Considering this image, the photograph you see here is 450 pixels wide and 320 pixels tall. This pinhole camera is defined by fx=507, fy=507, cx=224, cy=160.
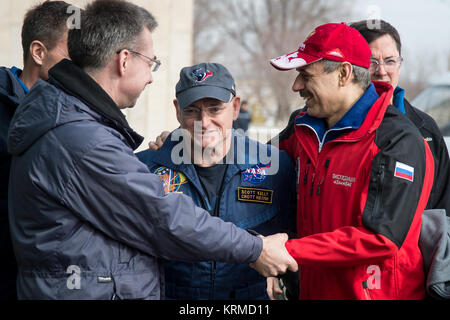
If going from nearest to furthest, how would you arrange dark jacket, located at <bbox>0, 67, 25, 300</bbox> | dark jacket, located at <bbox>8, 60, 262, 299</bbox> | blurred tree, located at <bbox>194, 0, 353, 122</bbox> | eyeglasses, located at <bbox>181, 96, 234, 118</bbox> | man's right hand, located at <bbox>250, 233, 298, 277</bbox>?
1. dark jacket, located at <bbox>8, 60, 262, 299</bbox>
2. man's right hand, located at <bbox>250, 233, 298, 277</bbox>
3. dark jacket, located at <bbox>0, 67, 25, 300</bbox>
4. eyeglasses, located at <bbox>181, 96, 234, 118</bbox>
5. blurred tree, located at <bbox>194, 0, 353, 122</bbox>

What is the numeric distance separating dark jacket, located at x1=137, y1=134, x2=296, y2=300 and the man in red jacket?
0.20 m

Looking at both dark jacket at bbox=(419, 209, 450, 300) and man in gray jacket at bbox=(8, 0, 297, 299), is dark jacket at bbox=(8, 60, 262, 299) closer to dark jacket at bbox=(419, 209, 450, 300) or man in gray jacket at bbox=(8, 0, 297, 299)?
man in gray jacket at bbox=(8, 0, 297, 299)

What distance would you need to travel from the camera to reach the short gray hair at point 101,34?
239 cm

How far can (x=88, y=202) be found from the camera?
7.12 ft

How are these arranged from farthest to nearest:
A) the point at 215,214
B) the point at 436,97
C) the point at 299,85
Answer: the point at 436,97
the point at 215,214
the point at 299,85

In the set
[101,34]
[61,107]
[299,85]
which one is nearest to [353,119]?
[299,85]

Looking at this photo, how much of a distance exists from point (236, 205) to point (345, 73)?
0.95 m

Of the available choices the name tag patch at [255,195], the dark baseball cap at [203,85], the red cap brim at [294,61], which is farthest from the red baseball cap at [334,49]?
the name tag patch at [255,195]

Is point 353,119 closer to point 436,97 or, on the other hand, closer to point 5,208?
point 5,208

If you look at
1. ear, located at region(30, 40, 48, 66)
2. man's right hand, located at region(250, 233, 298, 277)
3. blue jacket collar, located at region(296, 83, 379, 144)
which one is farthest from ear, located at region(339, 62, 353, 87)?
ear, located at region(30, 40, 48, 66)

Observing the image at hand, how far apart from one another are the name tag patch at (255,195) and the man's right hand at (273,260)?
33 cm

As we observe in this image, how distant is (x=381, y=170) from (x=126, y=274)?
126cm

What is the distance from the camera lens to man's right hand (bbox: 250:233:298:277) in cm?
261

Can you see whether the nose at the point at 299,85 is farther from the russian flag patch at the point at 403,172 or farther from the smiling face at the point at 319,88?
the russian flag patch at the point at 403,172
